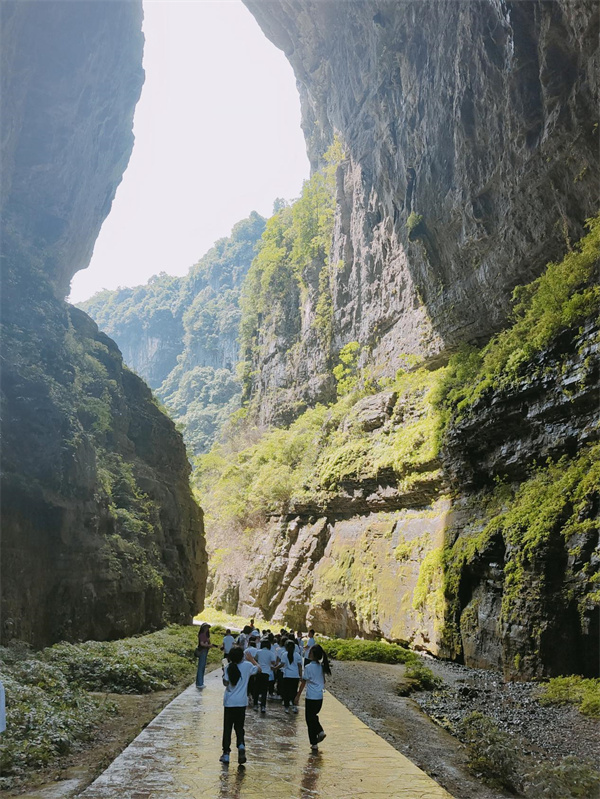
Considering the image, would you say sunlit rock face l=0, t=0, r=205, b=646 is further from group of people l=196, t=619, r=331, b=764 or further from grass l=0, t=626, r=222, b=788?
group of people l=196, t=619, r=331, b=764

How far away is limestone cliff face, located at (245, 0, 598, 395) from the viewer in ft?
61.6

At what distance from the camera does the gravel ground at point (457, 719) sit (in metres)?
8.33

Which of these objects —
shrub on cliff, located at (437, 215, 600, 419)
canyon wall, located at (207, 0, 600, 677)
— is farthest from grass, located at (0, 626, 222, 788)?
shrub on cliff, located at (437, 215, 600, 419)

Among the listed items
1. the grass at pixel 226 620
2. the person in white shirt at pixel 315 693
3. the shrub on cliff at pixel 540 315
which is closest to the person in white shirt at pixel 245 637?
the person in white shirt at pixel 315 693

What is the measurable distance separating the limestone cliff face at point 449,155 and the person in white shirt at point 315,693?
17600mm

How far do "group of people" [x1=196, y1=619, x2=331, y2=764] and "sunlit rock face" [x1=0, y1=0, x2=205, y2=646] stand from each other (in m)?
4.56

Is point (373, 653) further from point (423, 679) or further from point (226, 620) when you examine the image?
point (226, 620)

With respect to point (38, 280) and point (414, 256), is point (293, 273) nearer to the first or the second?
point (414, 256)

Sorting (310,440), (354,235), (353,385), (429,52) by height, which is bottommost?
(310,440)

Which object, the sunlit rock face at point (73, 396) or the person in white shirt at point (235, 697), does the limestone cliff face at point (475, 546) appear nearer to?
the sunlit rock face at point (73, 396)

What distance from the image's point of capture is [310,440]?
37.9 m

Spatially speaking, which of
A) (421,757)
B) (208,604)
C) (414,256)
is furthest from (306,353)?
(421,757)

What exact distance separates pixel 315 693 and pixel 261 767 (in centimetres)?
151

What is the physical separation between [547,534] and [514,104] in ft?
50.6
